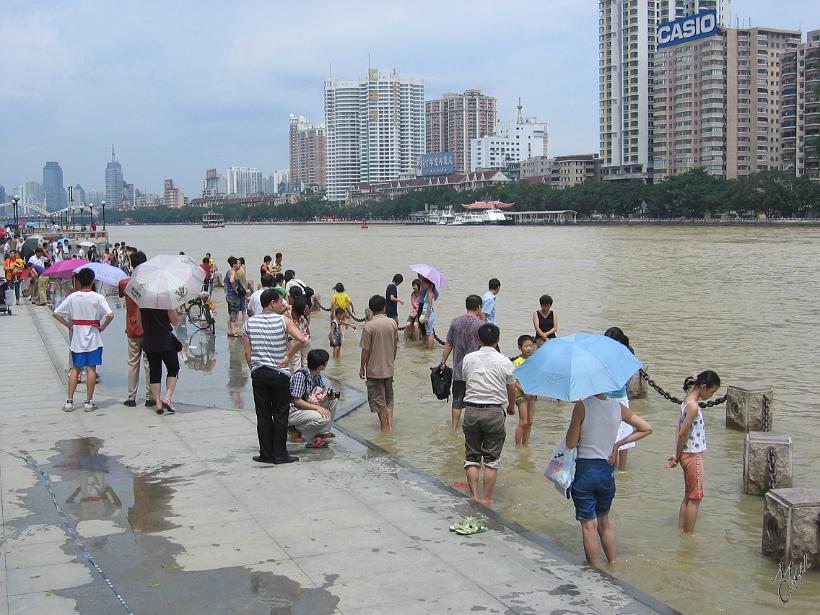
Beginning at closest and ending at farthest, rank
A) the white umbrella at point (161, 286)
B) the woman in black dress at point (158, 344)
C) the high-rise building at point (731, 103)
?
the white umbrella at point (161, 286), the woman in black dress at point (158, 344), the high-rise building at point (731, 103)

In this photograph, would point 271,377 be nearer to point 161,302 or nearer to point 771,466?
point 161,302

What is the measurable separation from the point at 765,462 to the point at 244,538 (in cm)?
507

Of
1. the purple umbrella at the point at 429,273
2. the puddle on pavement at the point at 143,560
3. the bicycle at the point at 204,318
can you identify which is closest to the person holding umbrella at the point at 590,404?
the puddle on pavement at the point at 143,560

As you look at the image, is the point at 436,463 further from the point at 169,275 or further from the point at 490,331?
the point at 169,275

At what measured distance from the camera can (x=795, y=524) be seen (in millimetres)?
6316

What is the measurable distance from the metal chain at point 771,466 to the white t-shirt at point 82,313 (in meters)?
7.38

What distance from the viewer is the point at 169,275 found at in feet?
32.3

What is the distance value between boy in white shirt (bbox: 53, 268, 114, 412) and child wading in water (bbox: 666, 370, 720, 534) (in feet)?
21.8

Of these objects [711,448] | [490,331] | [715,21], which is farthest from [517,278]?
[715,21]

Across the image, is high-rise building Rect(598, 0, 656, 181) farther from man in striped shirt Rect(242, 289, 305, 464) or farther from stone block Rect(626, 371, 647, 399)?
man in striped shirt Rect(242, 289, 305, 464)

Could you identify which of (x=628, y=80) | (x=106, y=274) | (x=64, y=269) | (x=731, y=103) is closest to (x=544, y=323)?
(x=106, y=274)

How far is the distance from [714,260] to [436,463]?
1854 inches

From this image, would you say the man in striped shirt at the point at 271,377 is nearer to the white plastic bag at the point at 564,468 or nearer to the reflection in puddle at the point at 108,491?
the reflection in puddle at the point at 108,491

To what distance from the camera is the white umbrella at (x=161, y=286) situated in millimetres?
9703
